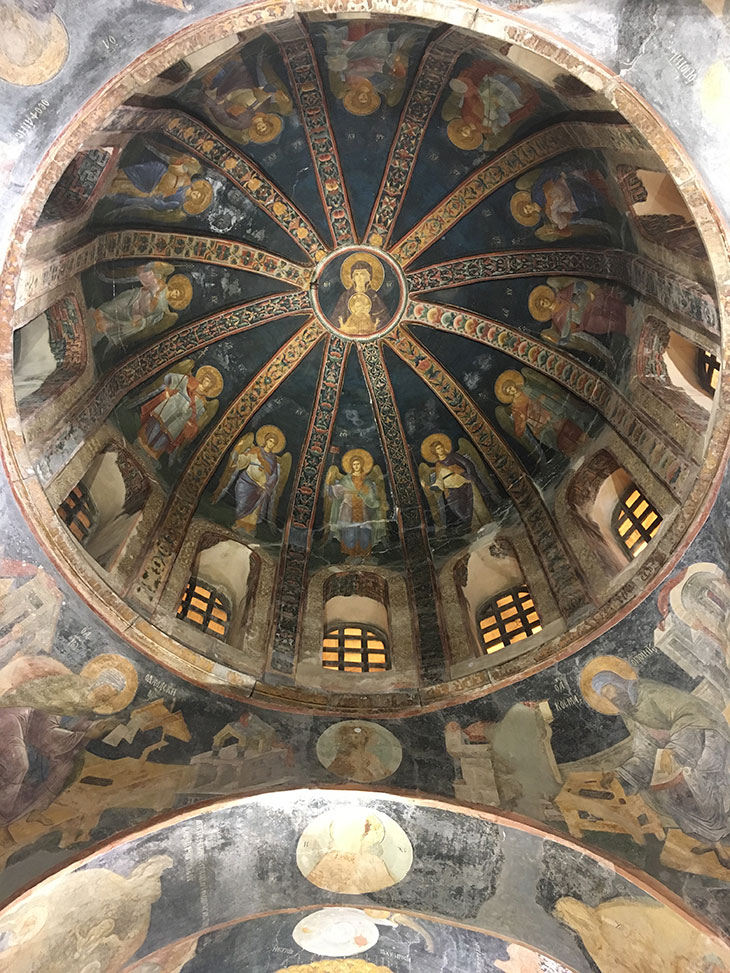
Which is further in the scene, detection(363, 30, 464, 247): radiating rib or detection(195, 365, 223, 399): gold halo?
detection(195, 365, 223, 399): gold halo

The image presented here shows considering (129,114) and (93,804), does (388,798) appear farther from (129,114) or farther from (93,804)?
(129,114)

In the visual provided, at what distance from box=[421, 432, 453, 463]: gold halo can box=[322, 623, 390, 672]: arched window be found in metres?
3.58

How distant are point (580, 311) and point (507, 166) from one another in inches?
103

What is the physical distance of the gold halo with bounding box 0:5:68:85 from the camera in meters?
9.58

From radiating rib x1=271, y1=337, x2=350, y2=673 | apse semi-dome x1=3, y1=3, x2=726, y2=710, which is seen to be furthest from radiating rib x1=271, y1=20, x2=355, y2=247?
radiating rib x1=271, y1=337, x2=350, y2=673

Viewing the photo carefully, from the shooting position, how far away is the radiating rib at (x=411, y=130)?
13758 mm

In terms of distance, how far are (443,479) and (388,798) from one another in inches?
251

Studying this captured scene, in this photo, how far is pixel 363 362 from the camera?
1791 centimetres

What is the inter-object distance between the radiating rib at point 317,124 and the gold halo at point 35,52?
383cm

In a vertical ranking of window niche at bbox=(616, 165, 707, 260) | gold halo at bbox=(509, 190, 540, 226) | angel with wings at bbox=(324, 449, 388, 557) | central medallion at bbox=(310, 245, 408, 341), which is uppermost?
central medallion at bbox=(310, 245, 408, 341)

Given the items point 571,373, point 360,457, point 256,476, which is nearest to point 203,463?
point 256,476

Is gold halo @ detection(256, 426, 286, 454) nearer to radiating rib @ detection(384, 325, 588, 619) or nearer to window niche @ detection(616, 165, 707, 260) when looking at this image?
radiating rib @ detection(384, 325, 588, 619)

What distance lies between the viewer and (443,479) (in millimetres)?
17031

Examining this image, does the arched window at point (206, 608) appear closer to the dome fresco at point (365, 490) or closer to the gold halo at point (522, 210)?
the dome fresco at point (365, 490)
